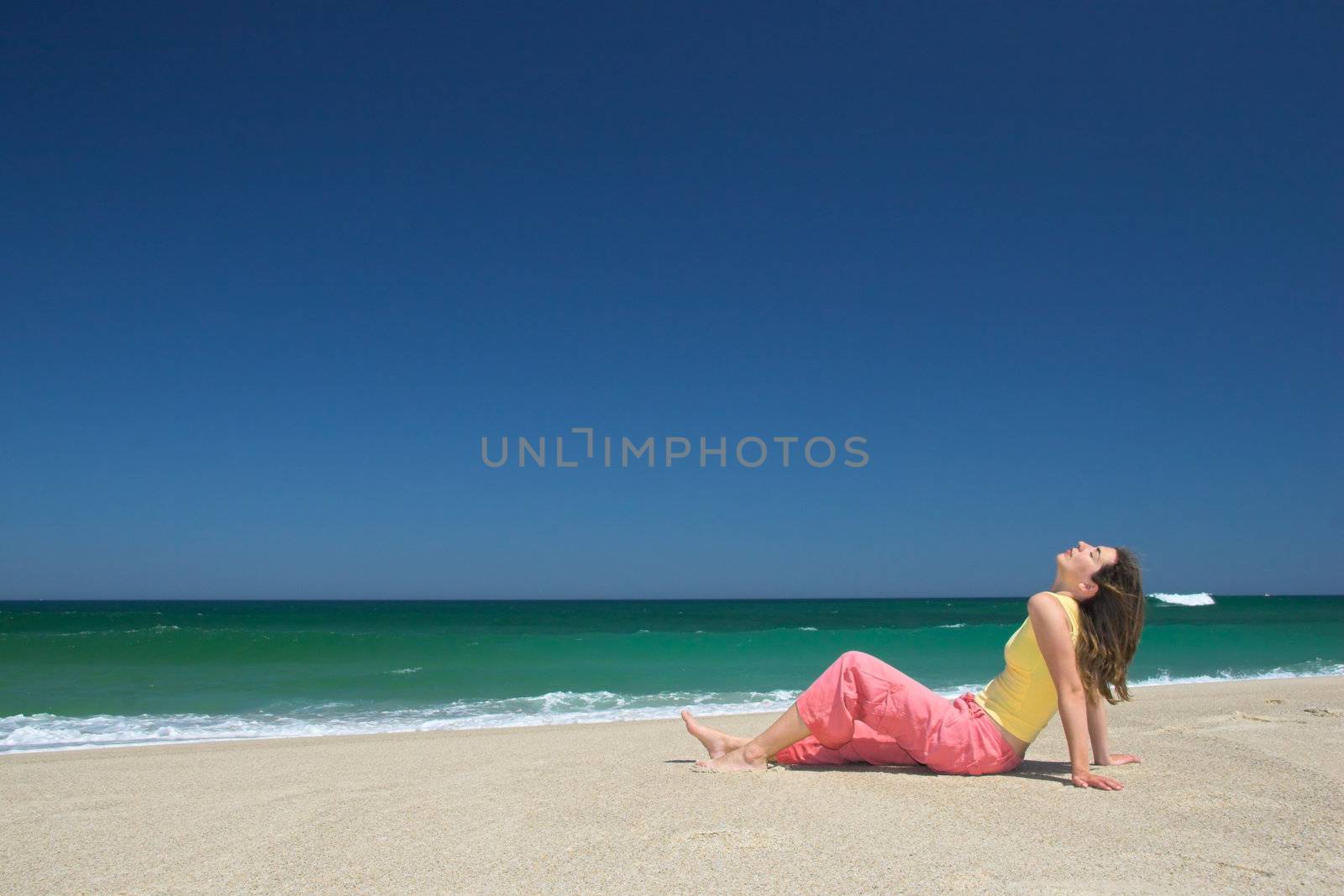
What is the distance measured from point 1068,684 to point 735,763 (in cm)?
178

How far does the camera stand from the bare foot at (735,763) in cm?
441

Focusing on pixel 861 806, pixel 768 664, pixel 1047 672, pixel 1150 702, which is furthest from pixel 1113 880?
pixel 768 664

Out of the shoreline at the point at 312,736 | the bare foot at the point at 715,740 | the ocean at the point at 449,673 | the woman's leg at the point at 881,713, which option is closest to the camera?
the woman's leg at the point at 881,713

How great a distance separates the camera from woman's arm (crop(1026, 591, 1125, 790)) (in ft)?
12.8

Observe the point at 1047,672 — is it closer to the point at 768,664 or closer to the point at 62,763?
the point at 62,763

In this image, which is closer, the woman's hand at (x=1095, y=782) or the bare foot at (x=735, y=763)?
the woman's hand at (x=1095, y=782)

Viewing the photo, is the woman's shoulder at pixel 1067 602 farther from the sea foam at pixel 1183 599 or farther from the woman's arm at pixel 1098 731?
the sea foam at pixel 1183 599

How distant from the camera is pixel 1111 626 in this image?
401 centimetres

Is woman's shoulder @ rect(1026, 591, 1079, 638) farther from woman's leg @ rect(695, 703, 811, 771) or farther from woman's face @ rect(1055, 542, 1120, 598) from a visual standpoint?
woman's leg @ rect(695, 703, 811, 771)

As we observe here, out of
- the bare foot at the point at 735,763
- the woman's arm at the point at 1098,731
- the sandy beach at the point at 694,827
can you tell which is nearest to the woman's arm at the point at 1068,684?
the sandy beach at the point at 694,827

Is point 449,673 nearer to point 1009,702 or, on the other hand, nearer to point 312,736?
point 312,736

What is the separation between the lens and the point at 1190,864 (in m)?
2.82

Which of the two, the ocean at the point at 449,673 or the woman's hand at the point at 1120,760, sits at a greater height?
the woman's hand at the point at 1120,760

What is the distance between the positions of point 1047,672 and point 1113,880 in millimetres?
1505
